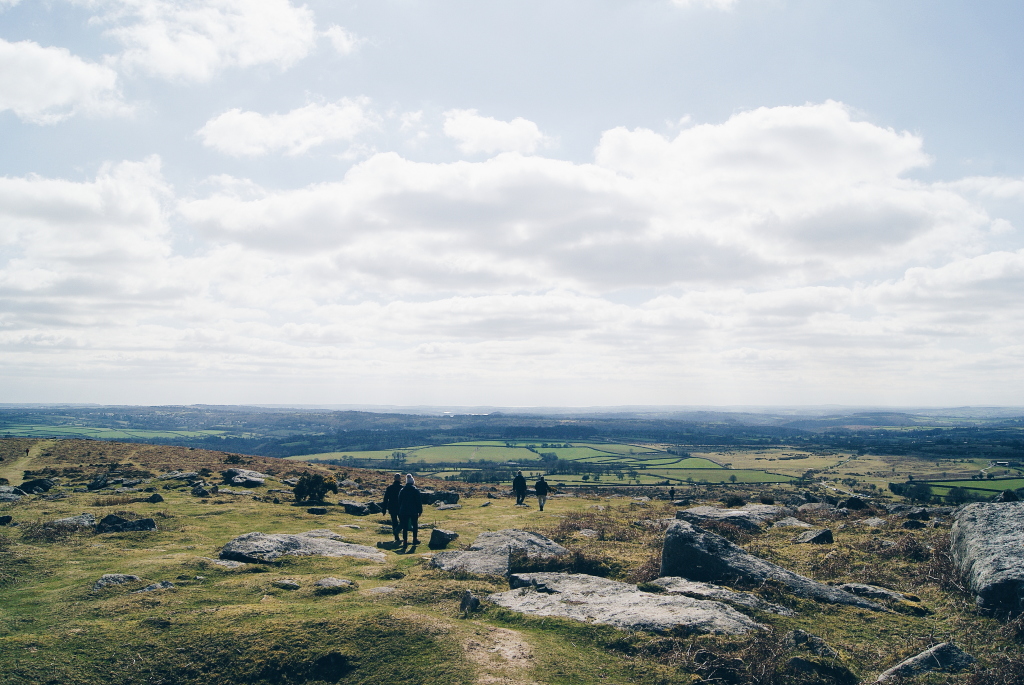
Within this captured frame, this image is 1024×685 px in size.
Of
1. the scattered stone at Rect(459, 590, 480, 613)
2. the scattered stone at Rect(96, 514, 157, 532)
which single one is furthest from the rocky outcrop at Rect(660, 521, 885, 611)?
the scattered stone at Rect(96, 514, 157, 532)

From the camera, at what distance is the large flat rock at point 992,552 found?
39.3 feet

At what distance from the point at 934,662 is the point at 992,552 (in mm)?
5458

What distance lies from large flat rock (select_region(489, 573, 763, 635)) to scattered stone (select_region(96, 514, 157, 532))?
16.1 metres

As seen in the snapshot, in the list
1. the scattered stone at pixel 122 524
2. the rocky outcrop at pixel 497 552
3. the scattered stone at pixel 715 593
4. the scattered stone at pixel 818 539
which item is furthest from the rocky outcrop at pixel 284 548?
the scattered stone at pixel 818 539

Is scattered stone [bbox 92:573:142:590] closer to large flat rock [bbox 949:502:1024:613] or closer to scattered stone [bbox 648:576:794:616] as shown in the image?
scattered stone [bbox 648:576:794:616]

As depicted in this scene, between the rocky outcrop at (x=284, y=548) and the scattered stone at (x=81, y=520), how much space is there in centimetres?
764

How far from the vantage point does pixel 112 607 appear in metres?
12.5

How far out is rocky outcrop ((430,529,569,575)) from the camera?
16.6 meters

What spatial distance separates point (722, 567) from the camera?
14.7 meters

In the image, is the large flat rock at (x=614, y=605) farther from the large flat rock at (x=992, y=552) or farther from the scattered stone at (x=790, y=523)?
the scattered stone at (x=790, y=523)

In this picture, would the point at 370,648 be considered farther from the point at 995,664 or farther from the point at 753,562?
the point at 995,664

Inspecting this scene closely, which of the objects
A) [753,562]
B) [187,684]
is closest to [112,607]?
[187,684]

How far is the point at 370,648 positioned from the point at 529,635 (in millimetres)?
3389

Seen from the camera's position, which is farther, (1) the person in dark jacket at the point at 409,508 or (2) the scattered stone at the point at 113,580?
(1) the person in dark jacket at the point at 409,508
